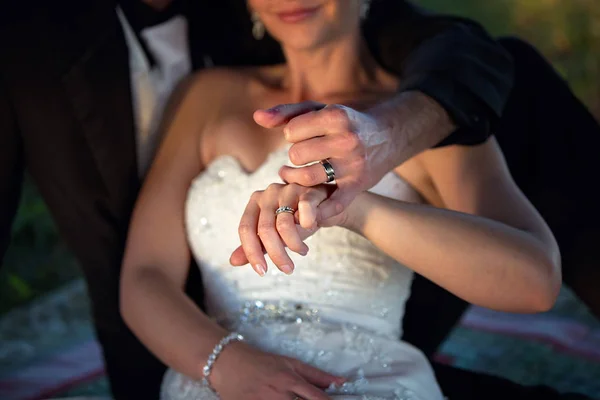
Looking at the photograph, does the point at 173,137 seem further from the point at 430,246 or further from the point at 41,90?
the point at 430,246

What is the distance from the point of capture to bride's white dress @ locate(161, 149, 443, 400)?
1.07 metres

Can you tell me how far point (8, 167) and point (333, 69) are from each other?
563mm

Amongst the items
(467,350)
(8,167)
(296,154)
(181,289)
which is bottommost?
(467,350)

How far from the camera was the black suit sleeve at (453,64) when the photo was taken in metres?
1.03

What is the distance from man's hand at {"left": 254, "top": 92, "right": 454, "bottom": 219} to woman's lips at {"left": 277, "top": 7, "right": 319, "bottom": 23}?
0.83 ft

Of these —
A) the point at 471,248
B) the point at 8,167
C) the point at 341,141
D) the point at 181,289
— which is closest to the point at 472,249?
the point at 471,248

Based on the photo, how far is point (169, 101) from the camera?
52.2 inches

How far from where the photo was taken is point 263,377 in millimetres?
981

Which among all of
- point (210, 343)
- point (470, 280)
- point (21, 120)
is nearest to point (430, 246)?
point (470, 280)

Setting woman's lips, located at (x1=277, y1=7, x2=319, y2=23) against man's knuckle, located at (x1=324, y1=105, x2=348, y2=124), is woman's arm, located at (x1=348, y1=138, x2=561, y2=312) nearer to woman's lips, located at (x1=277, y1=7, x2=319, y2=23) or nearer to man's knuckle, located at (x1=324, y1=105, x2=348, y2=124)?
man's knuckle, located at (x1=324, y1=105, x2=348, y2=124)

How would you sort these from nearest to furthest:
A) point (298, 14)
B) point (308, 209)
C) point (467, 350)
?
point (308, 209) < point (298, 14) < point (467, 350)

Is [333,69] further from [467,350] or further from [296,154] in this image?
[467,350]

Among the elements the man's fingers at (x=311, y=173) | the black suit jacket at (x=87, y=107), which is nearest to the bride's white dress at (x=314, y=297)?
the black suit jacket at (x=87, y=107)

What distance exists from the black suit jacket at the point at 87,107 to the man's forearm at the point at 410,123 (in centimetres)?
11
